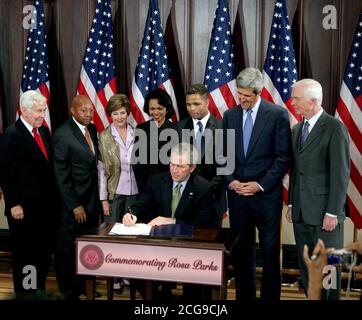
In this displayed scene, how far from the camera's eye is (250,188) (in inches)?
162

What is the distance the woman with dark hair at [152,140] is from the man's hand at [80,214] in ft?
1.57

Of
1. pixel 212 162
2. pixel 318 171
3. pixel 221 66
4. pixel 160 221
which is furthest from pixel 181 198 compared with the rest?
pixel 221 66

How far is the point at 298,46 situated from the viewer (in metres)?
5.11

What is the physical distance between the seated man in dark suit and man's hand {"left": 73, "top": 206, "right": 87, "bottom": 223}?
0.76 metres

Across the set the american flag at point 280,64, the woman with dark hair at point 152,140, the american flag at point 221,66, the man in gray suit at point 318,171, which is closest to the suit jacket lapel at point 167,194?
the woman with dark hair at point 152,140

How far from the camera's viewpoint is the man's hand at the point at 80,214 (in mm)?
4438

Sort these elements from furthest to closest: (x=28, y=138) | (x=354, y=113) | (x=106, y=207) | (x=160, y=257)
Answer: (x=354, y=113), (x=106, y=207), (x=28, y=138), (x=160, y=257)

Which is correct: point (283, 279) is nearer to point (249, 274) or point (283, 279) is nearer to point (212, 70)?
point (249, 274)

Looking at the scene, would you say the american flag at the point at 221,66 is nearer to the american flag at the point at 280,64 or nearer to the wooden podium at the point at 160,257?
the american flag at the point at 280,64

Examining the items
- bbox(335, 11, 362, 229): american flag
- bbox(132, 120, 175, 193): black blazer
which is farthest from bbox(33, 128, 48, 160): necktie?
bbox(335, 11, 362, 229): american flag

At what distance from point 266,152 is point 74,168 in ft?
4.88

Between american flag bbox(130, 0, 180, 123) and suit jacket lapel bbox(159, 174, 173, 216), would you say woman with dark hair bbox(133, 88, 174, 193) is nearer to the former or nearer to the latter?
american flag bbox(130, 0, 180, 123)

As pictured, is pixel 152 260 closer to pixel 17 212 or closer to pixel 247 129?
pixel 247 129

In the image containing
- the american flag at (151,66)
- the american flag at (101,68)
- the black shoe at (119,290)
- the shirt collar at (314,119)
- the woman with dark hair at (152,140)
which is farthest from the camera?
the american flag at (101,68)
